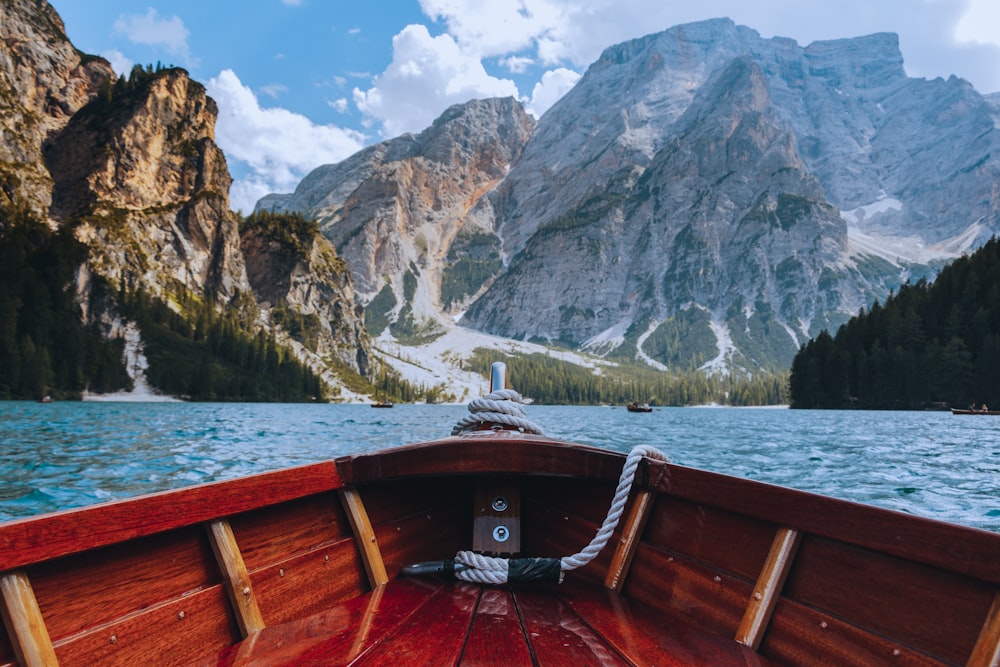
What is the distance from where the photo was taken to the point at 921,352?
282 ft

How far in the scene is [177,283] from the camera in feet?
434

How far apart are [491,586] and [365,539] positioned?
114 centimetres

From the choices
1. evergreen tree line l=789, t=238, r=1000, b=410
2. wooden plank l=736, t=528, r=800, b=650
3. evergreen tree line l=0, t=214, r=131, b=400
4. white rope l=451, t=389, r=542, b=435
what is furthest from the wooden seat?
evergreen tree line l=0, t=214, r=131, b=400

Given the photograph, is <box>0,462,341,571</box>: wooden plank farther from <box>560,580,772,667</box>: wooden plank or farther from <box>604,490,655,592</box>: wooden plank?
<box>604,490,655,592</box>: wooden plank

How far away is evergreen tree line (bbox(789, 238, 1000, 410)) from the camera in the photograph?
7731 centimetres

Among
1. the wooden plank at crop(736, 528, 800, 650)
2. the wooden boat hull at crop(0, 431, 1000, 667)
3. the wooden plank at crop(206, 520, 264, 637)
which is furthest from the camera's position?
the wooden plank at crop(206, 520, 264, 637)

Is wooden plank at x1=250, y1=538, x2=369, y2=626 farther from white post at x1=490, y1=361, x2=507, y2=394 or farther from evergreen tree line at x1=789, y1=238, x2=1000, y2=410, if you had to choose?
evergreen tree line at x1=789, y1=238, x2=1000, y2=410

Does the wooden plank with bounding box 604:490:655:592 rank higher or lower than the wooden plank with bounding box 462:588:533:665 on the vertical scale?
higher

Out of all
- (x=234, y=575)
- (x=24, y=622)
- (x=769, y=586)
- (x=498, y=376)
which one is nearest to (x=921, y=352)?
(x=498, y=376)

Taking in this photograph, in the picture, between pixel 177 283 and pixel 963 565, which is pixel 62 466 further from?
pixel 177 283

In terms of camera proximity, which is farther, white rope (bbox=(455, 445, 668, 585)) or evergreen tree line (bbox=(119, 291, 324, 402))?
evergreen tree line (bbox=(119, 291, 324, 402))

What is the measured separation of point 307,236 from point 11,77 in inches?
3126

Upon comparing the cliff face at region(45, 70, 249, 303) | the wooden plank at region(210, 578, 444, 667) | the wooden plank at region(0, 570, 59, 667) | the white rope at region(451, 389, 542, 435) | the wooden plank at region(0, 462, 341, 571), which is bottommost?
the wooden plank at region(210, 578, 444, 667)

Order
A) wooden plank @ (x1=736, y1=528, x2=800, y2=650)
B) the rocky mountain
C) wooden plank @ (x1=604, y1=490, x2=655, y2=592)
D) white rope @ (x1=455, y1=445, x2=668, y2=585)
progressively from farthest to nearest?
the rocky mountain
wooden plank @ (x1=604, y1=490, x2=655, y2=592)
white rope @ (x1=455, y1=445, x2=668, y2=585)
wooden plank @ (x1=736, y1=528, x2=800, y2=650)
